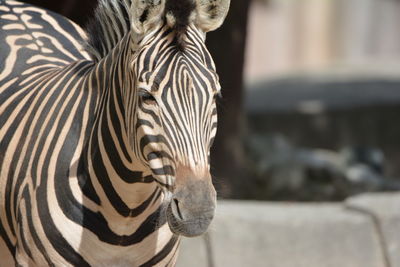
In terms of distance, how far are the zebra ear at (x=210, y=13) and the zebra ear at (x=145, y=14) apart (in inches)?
7.1

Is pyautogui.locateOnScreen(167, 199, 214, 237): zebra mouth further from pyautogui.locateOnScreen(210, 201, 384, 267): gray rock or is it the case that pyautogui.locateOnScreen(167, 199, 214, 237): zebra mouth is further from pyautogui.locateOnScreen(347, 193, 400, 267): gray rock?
pyautogui.locateOnScreen(347, 193, 400, 267): gray rock

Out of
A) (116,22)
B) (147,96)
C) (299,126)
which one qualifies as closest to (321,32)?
(299,126)

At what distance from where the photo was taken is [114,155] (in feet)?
12.0

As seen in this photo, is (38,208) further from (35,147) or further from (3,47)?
(3,47)

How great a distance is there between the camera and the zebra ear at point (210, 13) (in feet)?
11.2

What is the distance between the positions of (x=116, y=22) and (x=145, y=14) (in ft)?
1.61

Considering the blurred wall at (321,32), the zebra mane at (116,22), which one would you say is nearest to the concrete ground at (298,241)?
the zebra mane at (116,22)

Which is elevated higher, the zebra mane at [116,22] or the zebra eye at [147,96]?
the zebra mane at [116,22]

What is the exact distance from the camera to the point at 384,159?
10.6 meters

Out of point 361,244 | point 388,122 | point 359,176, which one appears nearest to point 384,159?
point 388,122

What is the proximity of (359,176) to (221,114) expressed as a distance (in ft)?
6.70

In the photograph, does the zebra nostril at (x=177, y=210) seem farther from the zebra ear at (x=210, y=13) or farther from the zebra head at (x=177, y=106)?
the zebra ear at (x=210, y=13)

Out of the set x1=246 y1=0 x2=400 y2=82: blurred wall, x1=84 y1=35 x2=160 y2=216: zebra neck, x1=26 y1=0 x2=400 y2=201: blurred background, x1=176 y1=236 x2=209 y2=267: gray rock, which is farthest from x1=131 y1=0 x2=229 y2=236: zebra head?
x1=246 y1=0 x2=400 y2=82: blurred wall

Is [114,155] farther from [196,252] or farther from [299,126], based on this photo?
[299,126]
